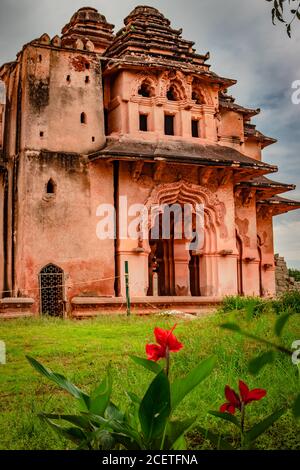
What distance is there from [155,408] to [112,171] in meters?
15.1

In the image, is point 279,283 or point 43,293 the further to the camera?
point 279,283

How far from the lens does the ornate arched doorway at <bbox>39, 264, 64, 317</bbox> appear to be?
15.9 meters

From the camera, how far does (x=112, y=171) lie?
17.2m

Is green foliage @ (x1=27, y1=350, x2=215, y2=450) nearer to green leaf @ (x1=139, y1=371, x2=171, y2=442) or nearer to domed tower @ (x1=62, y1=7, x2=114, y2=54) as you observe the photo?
green leaf @ (x1=139, y1=371, x2=171, y2=442)

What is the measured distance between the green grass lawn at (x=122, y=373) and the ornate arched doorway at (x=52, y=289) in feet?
17.6

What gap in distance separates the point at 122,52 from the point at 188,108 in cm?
295

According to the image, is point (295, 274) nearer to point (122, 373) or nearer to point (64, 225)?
point (64, 225)

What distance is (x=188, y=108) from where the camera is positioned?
18844mm

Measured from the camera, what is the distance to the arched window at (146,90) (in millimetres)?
18447

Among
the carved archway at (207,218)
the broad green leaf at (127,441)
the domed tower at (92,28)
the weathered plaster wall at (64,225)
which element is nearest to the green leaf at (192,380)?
the broad green leaf at (127,441)

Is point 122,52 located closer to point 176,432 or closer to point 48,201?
point 48,201

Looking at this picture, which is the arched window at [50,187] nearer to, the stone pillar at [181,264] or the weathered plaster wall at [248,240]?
the stone pillar at [181,264]

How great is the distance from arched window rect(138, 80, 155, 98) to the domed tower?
5149 mm

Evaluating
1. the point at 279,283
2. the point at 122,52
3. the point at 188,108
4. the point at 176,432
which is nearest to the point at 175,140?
the point at 188,108
